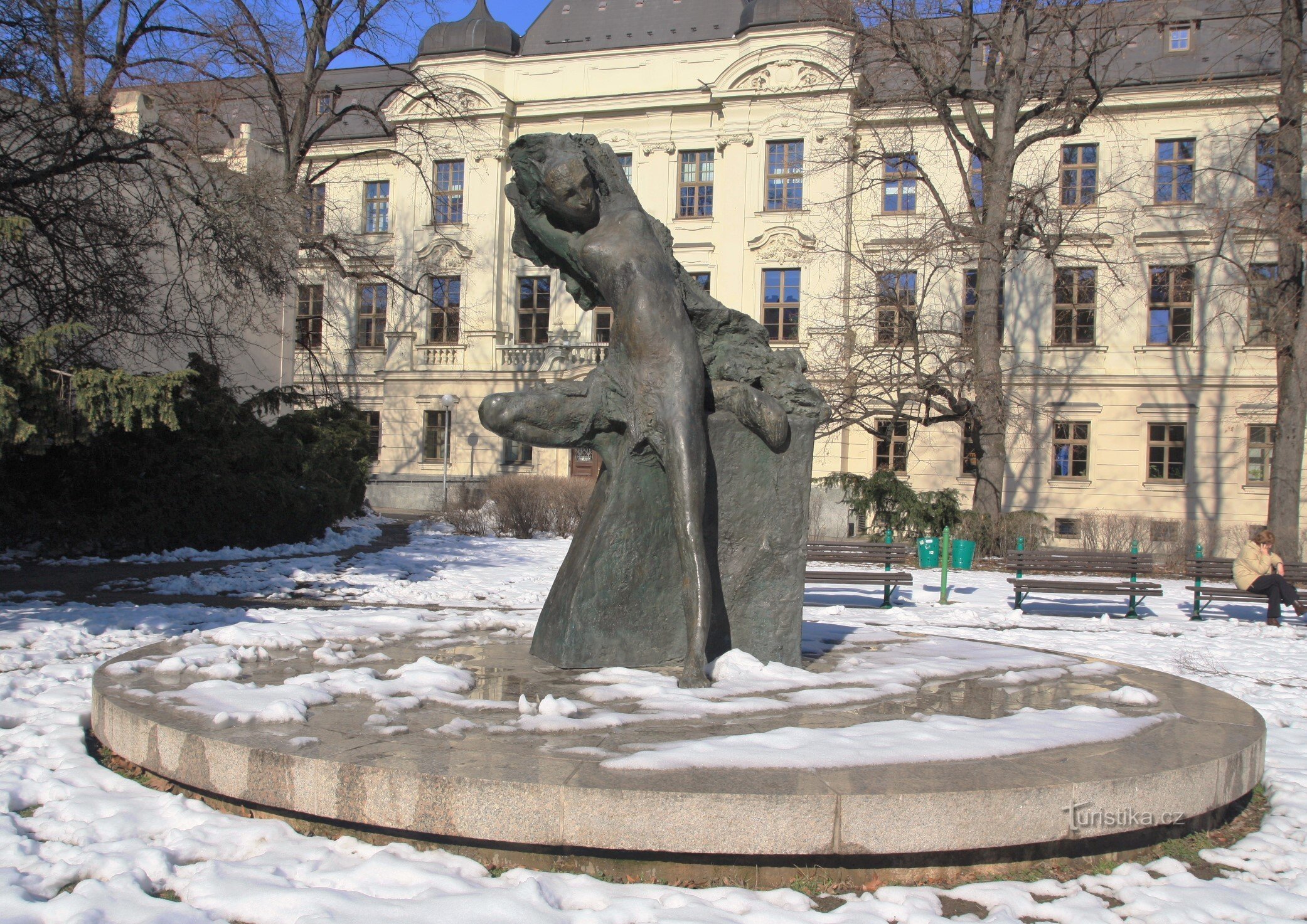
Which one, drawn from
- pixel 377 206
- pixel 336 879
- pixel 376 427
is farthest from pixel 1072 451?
pixel 336 879

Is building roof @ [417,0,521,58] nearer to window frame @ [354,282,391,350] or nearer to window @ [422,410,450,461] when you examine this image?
window frame @ [354,282,391,350]

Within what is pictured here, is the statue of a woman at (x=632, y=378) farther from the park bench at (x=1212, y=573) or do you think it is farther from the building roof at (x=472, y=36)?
the building roof at (x=472, y=36)

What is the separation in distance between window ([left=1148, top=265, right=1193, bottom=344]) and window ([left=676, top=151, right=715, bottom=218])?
506 inches

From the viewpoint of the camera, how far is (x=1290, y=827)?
384cm

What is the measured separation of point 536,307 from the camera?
33750 millimetres

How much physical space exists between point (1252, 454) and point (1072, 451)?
174 inches

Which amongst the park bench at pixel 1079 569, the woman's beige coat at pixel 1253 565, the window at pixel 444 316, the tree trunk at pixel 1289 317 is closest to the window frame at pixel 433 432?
the window at pixel 444 316

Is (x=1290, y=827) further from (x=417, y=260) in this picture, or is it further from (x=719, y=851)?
(x=417, y=260)

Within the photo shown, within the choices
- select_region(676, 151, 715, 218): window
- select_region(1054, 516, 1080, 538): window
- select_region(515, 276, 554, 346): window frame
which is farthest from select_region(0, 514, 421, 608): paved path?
select_region(676, 151, 715, 218): window

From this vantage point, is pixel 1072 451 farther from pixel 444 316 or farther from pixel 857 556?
pixel 444 316

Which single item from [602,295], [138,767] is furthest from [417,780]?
[602,295]

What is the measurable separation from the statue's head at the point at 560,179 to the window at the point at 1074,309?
26.2 meters

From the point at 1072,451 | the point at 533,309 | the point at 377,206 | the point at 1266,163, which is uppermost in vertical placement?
the point at 377,206

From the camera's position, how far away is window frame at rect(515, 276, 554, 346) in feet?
110
